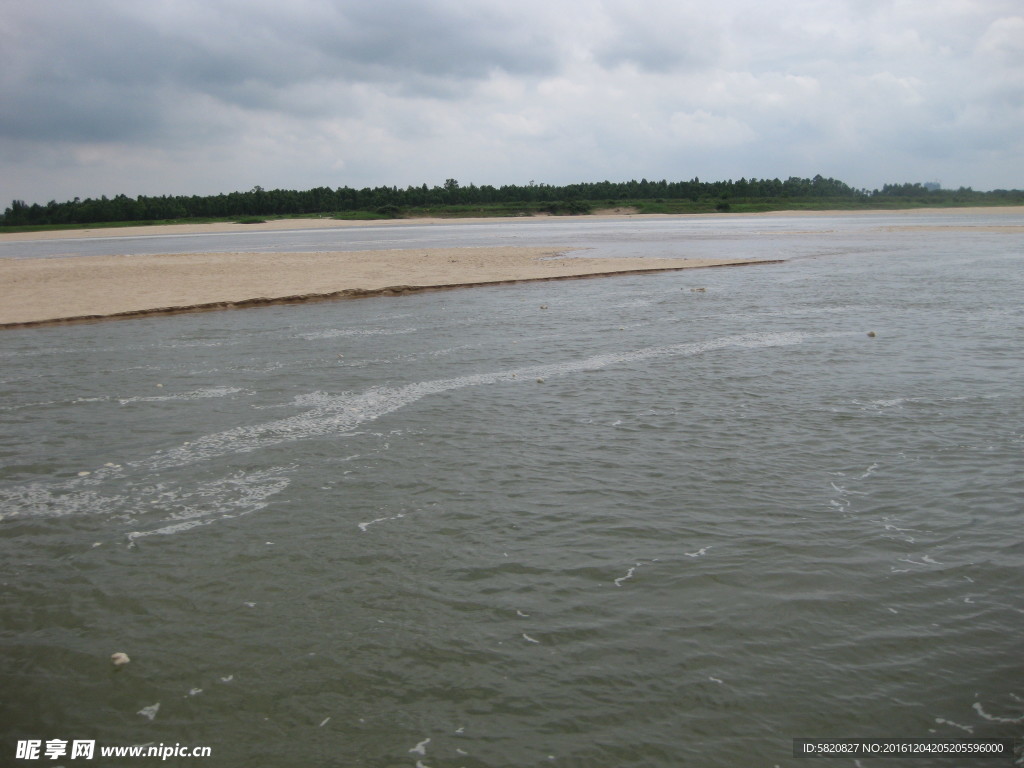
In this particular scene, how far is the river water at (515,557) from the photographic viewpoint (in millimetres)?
4375

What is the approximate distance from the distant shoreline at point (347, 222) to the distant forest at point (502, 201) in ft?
18.2

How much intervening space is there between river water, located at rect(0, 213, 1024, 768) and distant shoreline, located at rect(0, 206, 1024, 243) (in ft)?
261

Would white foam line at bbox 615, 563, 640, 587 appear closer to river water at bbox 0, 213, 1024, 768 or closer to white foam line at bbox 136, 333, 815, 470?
river water at bbox 0, 213, 1024, 768

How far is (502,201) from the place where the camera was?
141m

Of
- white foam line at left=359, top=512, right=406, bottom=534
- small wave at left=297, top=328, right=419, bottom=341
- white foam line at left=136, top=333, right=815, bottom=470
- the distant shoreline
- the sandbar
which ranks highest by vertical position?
the distant shoreline

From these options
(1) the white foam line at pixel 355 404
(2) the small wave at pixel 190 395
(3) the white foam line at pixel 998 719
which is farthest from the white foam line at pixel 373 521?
(2) the small wave at pixel 190 395

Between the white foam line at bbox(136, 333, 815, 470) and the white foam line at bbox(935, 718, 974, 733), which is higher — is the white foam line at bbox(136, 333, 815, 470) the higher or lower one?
the higher one

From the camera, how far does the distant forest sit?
114312mm

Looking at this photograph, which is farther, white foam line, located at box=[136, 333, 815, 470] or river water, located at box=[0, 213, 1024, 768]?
white foam line, located at box=[136, 333, 815, 470]

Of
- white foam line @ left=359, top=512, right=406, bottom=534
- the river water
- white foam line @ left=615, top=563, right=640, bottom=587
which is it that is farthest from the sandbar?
white foam line @ left=615, top=563, right=640, bottom=587

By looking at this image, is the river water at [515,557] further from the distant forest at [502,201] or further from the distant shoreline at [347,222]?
the distant forest at [502,201]

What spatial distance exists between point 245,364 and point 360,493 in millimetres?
7118

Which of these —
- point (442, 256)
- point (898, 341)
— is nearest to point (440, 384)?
point (898, 341)

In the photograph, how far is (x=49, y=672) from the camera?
4.88 meters
